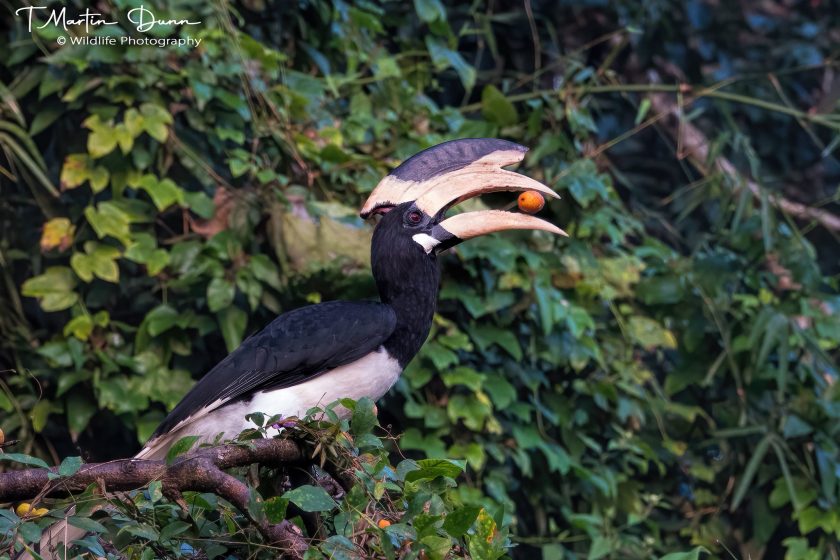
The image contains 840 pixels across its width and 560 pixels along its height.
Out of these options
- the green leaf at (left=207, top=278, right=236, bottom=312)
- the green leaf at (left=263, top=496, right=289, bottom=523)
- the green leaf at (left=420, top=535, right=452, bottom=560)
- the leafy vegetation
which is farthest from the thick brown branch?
the green leaf at (left=207, top=278, right=236, bottom=312)

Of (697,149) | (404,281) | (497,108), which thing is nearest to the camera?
(404,281)

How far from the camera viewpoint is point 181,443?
117 centimetres

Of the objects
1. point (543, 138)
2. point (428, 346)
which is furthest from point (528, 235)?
point (428, 346)

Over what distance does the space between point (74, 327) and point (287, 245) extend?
463mm

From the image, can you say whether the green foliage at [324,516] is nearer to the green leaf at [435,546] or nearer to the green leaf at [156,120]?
the green leaf at [435,546]

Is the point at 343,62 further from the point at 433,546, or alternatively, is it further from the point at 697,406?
the point at 433,546

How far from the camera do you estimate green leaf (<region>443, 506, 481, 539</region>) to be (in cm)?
113

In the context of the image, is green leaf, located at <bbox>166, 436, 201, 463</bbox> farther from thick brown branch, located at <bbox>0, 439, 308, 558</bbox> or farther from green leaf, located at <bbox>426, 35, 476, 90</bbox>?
green leaf, located at <bbox>426, 35, 476, 90</bbox>

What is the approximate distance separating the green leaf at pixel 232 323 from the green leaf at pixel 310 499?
1.38 m

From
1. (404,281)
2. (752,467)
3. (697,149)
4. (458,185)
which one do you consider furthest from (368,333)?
(697,149)

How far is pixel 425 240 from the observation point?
1.89 metres

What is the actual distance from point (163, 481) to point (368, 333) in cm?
81

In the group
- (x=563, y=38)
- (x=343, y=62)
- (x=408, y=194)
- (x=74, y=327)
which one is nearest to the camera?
(x=408, y=194)

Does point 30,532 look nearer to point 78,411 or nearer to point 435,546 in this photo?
point 435,546
